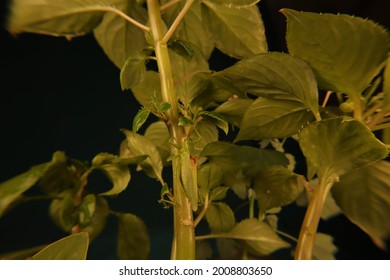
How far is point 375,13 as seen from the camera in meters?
0.49

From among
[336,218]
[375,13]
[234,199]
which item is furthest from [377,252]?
[375,13]

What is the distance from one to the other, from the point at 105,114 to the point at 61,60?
10 cm

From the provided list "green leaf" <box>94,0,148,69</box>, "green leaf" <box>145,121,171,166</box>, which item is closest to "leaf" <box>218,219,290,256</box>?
"green leaf" <box>145,121,171,166</box>

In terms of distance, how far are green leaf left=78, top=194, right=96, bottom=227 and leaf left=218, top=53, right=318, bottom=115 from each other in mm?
194

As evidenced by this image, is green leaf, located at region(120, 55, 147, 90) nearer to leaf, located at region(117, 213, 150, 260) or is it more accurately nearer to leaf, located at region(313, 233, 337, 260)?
leaf, located at region(117, 213, 150, 260)

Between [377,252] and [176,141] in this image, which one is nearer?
[176,141]

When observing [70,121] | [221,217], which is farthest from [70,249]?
[70,121]

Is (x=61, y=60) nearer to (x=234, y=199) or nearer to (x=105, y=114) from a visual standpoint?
(x=105, y=114)

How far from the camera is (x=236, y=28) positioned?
378 mm

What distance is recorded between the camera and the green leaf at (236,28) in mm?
371

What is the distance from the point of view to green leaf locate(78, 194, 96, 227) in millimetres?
382

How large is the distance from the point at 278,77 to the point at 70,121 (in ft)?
1.18

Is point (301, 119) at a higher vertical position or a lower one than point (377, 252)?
higher

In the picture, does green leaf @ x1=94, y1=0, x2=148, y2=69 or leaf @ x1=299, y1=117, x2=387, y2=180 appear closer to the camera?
leaf @ x1=299, y1=117, x2=387, y2=180
